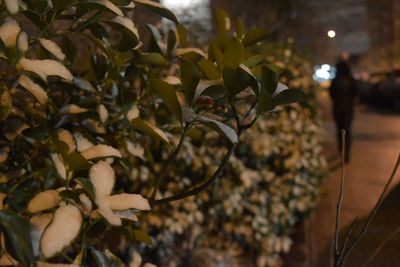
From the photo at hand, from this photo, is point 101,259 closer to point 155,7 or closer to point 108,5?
point 108,5

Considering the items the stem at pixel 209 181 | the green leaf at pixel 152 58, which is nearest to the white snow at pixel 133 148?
the green leaf at pixel 152 58

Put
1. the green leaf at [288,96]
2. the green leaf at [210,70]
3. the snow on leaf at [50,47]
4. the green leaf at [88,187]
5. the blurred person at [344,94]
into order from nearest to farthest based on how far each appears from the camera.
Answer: the green leaf at [88,187], the green leaf at [288,96], the snow on leaf at [50,47], the green leaf at [210,70], the blurred person at [344,94]

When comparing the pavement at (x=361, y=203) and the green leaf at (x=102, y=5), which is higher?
the green leaf at (x=102, y=5)

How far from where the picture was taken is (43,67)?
5.26ft

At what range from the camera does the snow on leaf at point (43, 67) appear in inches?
61.6

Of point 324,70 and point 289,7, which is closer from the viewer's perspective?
point 324,70

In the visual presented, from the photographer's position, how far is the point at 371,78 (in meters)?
26.3

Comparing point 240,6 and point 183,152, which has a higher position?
point 240,6

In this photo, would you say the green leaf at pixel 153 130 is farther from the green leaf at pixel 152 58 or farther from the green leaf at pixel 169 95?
the green leaf at pixel 152 58

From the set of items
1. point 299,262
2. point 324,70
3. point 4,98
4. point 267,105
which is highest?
point 267,105

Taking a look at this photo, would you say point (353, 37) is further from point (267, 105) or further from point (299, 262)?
point (267, 105)

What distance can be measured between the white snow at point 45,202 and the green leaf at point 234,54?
647 mm

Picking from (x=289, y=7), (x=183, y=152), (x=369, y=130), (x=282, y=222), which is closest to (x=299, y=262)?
(x=282, y=222)

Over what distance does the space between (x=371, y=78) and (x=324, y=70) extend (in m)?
21.6
